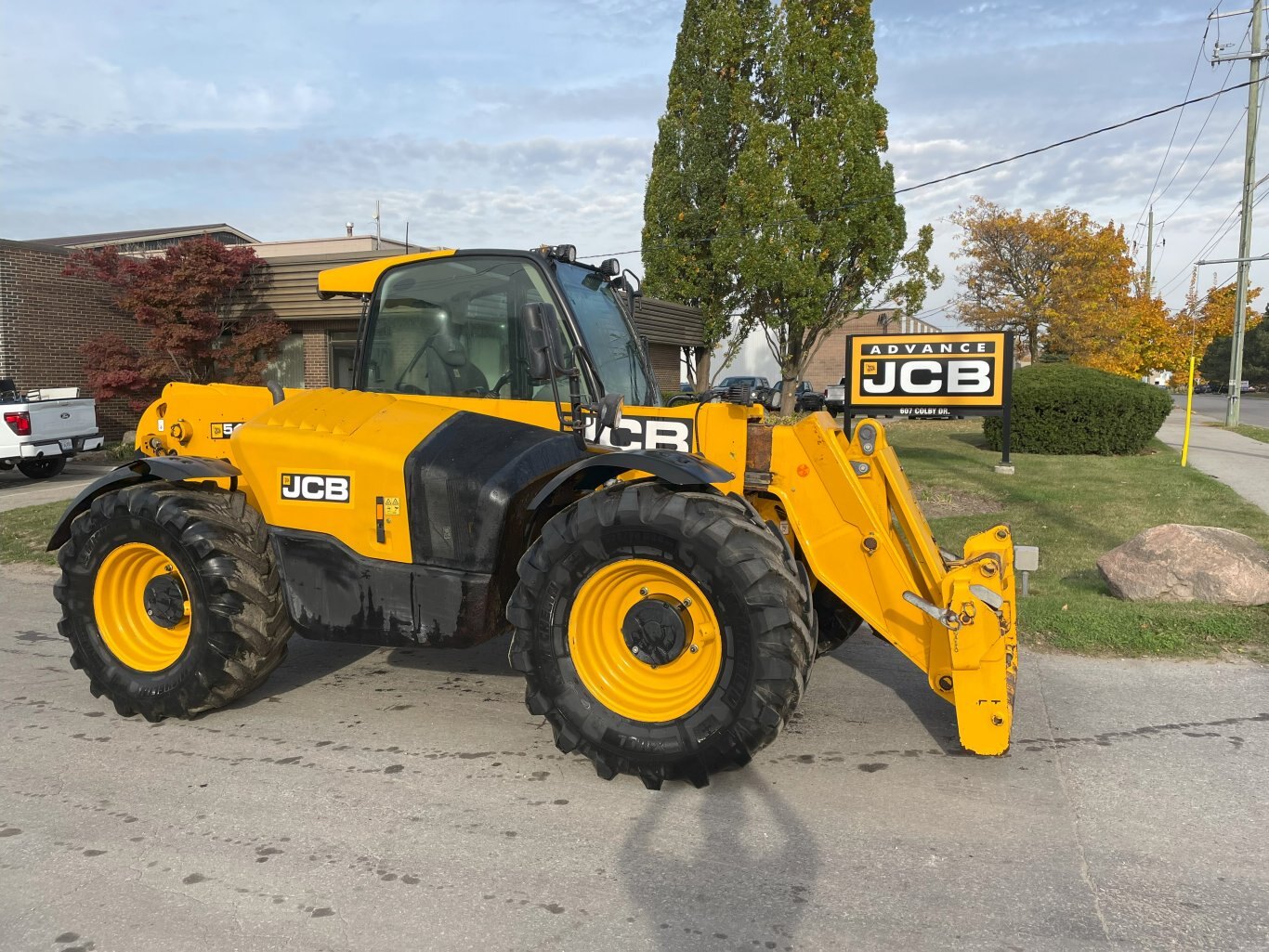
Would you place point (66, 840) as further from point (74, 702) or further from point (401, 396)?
point (401, 396)

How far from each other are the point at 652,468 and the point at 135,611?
10.3 feet

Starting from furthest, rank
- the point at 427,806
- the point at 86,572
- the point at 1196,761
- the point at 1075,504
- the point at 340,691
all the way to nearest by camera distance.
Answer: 1. the point at 1075,504
2. the point at 340,691
3. the point at 86,572
4. the point at 1196,761
5. the point at 427,806

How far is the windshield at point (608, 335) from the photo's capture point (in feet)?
15.5

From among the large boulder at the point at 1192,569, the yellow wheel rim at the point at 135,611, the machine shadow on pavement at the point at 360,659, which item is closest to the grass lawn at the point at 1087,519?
the large boulder at the point at 1192,569

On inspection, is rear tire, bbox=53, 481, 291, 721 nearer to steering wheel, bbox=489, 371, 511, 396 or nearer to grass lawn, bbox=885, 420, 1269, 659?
steering wheel, bbox=489, 371, 511, 396

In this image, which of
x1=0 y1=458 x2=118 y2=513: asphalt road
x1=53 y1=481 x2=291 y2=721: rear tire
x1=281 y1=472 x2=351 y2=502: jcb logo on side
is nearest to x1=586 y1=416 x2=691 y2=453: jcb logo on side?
x1=281 y1=472 x2=351 y2=502: jcb logo on side

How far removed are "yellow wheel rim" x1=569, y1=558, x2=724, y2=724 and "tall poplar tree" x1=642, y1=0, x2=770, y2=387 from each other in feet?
63.9

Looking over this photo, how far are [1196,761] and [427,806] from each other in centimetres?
340

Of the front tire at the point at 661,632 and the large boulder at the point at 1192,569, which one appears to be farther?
the large boulder at the point at 1192,569

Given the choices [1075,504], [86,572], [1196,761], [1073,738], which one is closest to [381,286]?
[86,572]

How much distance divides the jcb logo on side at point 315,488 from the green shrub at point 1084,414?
16.2 metres

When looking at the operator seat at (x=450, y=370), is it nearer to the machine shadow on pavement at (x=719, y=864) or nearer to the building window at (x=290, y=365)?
the machine shadow on pavement at (x=719, y=864)

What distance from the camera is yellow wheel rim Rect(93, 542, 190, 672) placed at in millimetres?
4832

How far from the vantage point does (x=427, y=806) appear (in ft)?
12.2
